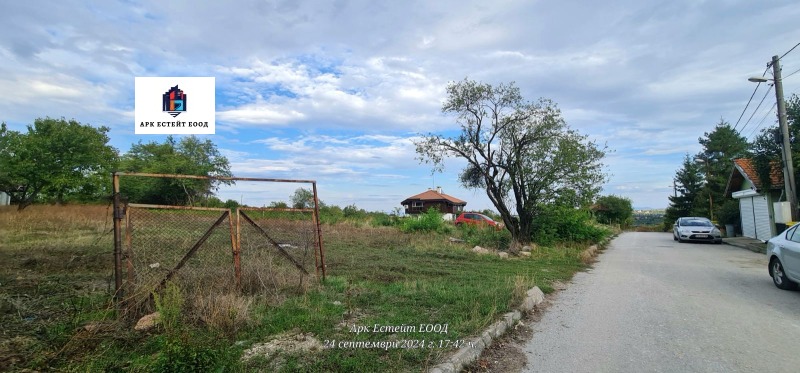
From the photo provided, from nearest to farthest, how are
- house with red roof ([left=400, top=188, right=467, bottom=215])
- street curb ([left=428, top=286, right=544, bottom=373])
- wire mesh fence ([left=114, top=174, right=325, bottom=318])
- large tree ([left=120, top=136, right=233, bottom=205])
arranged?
street curb ([left=428, top=286, right=544, bottom=373]) < wire mesh fence ([left=114, top=174, right=325, bottom=318]) < large tree ([left=120, top=136, right=233, bottom=205]) < house with red roof ([left=400, top=188, right=467, bottom=215])

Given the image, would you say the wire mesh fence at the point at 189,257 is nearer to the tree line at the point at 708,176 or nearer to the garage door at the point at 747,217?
the garage door at the point at 747,217

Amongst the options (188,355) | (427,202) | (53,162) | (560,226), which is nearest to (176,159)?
(53,162)

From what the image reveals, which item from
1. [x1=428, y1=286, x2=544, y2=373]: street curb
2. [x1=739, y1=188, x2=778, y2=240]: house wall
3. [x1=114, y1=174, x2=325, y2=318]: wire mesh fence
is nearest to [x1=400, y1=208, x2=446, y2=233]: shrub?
[x1=114, y1=174, x2=325, y2=318]: wire mesh fence

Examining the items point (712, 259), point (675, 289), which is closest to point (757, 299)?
point (675, 289)

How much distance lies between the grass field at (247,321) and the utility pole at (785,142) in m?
11.8

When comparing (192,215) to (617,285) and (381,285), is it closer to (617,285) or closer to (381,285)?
(381,285)

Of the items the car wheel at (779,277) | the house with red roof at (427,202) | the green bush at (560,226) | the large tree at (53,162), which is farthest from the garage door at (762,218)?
the large tree at (53,162)

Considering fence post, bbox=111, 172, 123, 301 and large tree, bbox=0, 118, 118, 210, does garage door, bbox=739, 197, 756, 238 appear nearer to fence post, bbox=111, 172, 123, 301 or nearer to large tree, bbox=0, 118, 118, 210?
fence post, bbox=111, 172, 123, 301

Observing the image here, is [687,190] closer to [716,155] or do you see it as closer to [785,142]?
[716,155]

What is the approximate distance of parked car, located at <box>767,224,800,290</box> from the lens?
8207mm

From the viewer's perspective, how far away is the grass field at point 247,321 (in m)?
4.02

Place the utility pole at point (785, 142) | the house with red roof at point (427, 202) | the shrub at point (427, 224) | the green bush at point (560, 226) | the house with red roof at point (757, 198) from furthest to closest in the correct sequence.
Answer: the house with red roof at point (427, 202) < the shrub at point (427, 224) < the house with red roof at point (757, 198) < the green bush at point (560, 226) < the utility pole at point (785, 142)

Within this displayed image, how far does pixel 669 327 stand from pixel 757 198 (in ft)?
75.7

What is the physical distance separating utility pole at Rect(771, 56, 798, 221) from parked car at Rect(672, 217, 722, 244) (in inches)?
317
